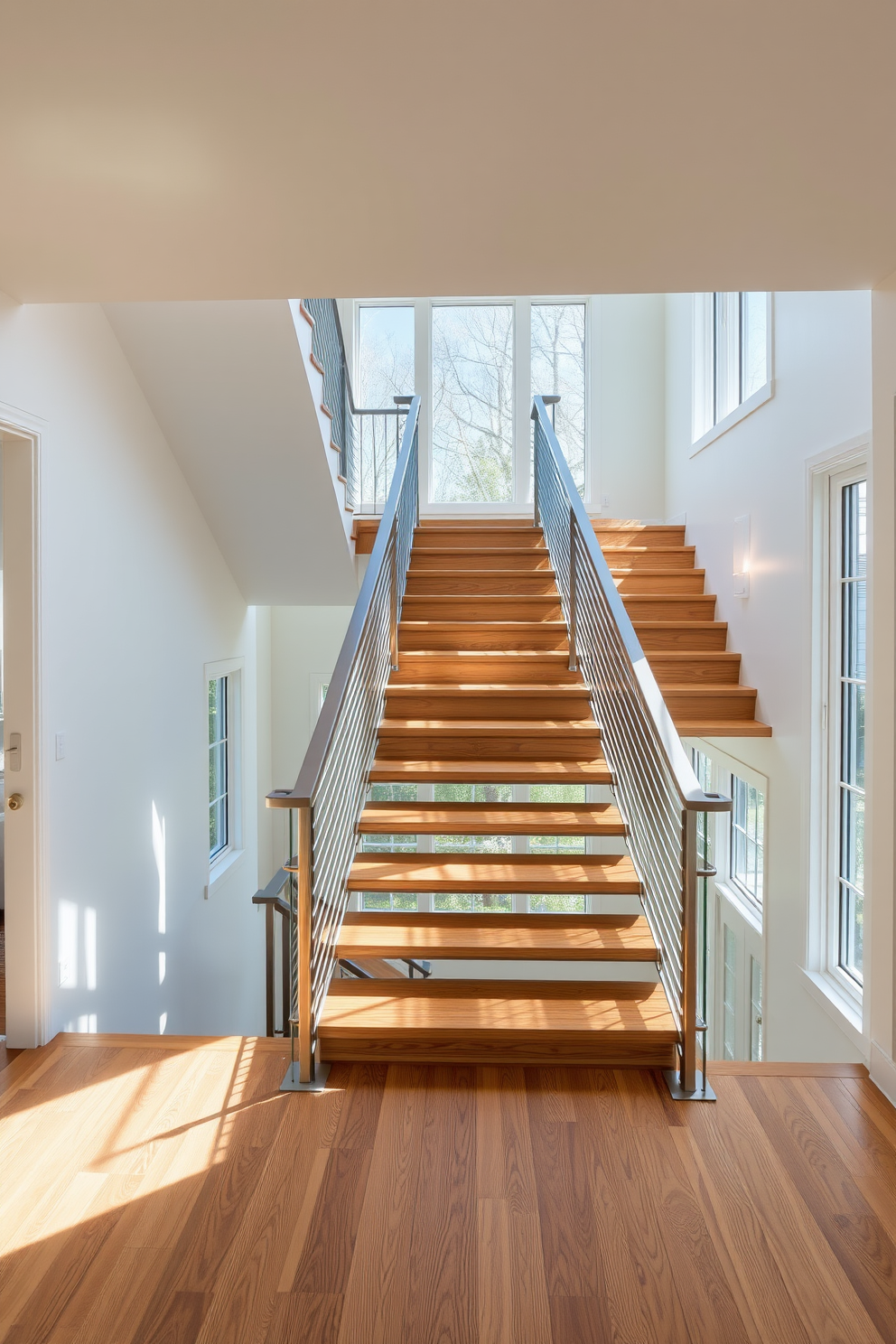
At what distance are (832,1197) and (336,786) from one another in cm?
192

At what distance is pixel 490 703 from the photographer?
4.45 meters

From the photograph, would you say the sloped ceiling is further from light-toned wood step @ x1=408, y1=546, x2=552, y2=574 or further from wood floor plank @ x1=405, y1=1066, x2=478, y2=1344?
wood floor plank @ x1=405, y1=1066, x2=478, y2=1344

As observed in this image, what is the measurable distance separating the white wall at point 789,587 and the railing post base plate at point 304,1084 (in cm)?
207

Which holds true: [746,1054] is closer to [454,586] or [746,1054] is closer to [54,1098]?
[454,586]

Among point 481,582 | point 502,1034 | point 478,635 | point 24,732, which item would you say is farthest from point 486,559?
point 502,1034

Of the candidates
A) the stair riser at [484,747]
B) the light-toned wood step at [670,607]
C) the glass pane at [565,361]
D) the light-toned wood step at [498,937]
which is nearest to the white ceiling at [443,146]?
the stair riser at [484,747]

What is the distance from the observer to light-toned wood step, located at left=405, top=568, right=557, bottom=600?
5523 millimetres

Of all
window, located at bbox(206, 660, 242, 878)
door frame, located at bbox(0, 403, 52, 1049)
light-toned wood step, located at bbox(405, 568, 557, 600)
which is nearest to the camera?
door frame, located at bbox(0, 403, 52, 1049)

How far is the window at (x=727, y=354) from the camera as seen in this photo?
502 centimetres

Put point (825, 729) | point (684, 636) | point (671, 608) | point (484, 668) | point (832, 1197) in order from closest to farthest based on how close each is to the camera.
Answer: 1. point (832, 1197)
2. point (825, 729)
3. point (484, 668)
4. point (684, 636)
5. point (671, 608)

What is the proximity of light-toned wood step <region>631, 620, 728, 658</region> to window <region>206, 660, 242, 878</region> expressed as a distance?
2627mm

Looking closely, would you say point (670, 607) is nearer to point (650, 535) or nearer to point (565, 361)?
point (650, 535)

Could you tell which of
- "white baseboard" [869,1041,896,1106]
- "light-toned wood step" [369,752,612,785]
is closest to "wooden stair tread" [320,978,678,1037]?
"white baseboard" [869,1041,896,1106]

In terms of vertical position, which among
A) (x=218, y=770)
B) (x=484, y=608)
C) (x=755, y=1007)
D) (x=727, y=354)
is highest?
(x=727, y=354)
